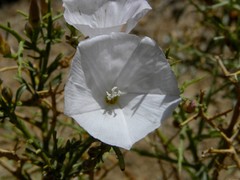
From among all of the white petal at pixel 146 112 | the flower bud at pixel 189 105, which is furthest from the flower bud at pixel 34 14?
the flower bud at pixel 189 105

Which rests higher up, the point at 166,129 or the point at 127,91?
the point at 127,91

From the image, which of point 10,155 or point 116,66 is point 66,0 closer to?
point 116,66

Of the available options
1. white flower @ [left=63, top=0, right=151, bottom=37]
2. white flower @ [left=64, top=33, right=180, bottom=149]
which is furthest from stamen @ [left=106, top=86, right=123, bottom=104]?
white flower @ [left=63, top=0, right=151, bottom=37]

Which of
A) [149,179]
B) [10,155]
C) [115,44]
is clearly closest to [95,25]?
[115,44]

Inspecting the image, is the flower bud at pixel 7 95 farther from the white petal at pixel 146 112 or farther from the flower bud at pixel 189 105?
the flower bud at pixel 189 105

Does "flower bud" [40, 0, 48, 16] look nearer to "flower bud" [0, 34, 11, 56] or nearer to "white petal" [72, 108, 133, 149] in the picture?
"flower bud" [0, 34, 11, 56]

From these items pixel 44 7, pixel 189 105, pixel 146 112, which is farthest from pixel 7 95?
pixel 189 105
